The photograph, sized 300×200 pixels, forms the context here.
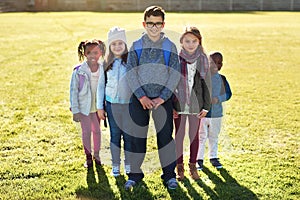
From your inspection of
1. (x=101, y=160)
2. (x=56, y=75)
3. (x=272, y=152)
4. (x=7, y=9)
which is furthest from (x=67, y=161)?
(x=7, y=9)

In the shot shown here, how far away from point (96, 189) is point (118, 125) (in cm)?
54

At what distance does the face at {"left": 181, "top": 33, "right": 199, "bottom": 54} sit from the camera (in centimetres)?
348

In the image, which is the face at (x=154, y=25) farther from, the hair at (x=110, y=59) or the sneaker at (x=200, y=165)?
the sneaker at (x=200, y=165)

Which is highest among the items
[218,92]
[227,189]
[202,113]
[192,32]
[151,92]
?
[192,32]

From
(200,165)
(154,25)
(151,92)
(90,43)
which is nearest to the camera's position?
(154,25)

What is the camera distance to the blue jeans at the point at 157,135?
350 cm

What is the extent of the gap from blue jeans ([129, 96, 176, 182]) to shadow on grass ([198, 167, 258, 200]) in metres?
0.34

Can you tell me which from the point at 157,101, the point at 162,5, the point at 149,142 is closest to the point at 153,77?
the point at 157,101

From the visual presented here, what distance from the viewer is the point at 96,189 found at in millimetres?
3627

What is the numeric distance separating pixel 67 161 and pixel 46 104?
2344mm

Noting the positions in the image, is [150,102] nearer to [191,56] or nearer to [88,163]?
[191,56]

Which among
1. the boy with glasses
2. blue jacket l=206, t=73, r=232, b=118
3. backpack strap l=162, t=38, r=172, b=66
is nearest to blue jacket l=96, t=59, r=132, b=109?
the boy with glasses

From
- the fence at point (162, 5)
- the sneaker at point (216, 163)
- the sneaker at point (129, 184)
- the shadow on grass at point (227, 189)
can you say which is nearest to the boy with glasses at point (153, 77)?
the sneaker at point (129, 184)

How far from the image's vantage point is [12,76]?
8.45m
